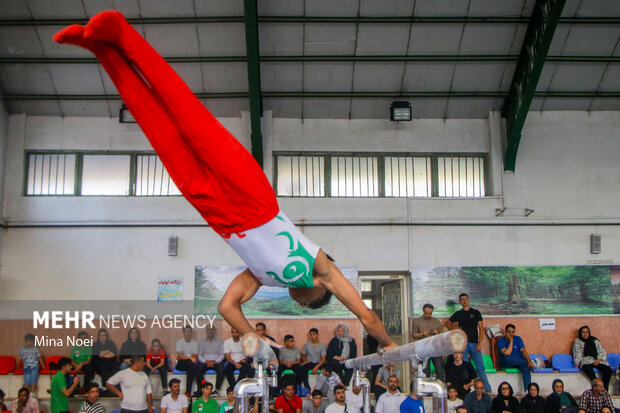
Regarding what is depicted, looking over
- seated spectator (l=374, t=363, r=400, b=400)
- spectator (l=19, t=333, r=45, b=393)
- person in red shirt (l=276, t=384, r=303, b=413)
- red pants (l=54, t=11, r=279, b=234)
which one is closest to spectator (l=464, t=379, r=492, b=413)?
seated spectator (l=374, t=363, r=400, b=400)

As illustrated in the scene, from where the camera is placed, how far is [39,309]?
11438mm

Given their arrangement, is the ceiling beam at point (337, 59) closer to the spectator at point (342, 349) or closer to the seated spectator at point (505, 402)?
the spectator at point (342, 349)

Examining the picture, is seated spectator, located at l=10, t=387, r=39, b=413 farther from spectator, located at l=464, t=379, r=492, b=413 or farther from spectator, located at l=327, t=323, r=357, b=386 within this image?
spectator, located at l=464, t=379, r=492, b=413

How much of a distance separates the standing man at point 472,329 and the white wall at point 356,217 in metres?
1.18

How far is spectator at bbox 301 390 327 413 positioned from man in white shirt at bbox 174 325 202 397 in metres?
1.85

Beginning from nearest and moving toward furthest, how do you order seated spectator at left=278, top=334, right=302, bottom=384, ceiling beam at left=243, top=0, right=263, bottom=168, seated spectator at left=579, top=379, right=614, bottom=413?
seated spectator at left=579, top=379, right=614, bottom=413
ceiling beam at left=243, top=0, right=263, bottom=168
seated spectator at left=278, top=334, right=302, bottom=384

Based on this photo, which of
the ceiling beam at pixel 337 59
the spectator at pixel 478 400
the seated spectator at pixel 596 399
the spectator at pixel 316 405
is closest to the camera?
the spectator at pixel 478 400

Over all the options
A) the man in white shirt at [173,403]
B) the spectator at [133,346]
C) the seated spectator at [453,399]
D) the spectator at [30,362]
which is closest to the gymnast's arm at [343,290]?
the seated spectator at [453,399]

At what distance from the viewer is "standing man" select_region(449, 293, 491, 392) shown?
33.9ft

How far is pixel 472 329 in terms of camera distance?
34.8 ft

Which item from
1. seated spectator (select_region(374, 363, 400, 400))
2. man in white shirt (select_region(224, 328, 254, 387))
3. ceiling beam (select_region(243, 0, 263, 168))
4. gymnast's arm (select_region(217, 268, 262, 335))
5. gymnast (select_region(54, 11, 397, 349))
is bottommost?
seated spectator (select_region(374, 363, 400, 400))

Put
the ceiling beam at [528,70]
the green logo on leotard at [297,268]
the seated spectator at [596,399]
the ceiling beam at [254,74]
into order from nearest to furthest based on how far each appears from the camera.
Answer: the green logo on leotard at [297,268]
the seated spectator at [596,399]
the ceiling beam at [254,74]
the ceiling beam at [528,70]

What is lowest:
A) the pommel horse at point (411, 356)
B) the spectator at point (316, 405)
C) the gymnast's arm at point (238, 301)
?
the spectator at point (316, 405)

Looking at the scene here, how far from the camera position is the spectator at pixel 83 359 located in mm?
10333
